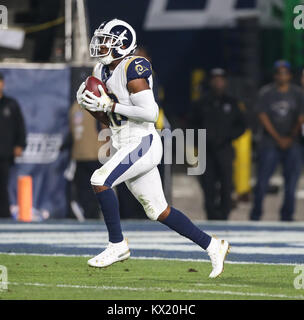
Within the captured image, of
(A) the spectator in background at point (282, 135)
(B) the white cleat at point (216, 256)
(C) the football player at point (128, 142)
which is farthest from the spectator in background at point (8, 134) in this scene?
(B) the white cleat at point (216, 256)

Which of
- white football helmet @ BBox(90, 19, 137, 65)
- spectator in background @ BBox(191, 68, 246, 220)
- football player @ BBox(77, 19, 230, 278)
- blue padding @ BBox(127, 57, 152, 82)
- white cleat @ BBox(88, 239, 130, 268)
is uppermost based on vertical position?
white football helmet @ BBox(90, 19, 137, 65)

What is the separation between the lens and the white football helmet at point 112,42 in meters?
8.08

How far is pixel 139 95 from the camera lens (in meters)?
Result: 7.88

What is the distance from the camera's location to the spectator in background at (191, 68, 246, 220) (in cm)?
1330

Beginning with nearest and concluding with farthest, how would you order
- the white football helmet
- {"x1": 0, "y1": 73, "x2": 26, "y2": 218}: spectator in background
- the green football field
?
the green football field
the white football helmet
{"x1": 0, "y1": 73, "x2": 26, "y2": 218}: spectator in background

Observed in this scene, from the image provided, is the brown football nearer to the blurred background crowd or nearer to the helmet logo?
the helmet logo

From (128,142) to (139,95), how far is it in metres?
0.39

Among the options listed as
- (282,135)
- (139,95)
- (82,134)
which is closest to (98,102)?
(139,95)

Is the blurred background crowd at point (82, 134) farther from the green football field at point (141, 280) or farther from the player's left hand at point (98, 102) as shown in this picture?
the player's left hand at point (98, 102)

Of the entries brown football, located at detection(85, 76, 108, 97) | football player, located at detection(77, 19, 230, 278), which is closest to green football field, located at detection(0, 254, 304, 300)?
football player, located at detection(77, 19, 230, 278)

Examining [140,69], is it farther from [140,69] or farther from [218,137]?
[218,137]
